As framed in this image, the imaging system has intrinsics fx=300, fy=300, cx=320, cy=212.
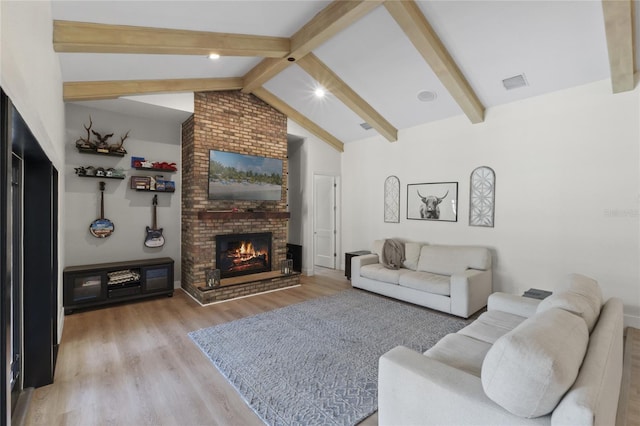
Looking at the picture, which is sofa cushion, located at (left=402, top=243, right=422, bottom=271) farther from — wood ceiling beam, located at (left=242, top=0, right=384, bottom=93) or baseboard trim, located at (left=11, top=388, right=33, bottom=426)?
baseboard trim, located at (left=11, top=388, right=33, bottom=426)

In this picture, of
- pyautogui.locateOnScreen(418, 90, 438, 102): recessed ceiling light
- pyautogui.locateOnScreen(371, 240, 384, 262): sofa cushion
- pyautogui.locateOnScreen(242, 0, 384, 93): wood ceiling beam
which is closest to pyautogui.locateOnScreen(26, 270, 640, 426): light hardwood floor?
pyautogui.locateOnScreen(371, 240, 384, 262): sofa cushion

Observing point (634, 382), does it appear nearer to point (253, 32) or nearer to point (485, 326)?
point (485, 326)

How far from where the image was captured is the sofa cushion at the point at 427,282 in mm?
4145

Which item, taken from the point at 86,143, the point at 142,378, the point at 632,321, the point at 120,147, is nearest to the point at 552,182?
the point at 632,321

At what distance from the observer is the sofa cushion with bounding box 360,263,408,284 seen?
468cm

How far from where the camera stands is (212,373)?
266cm

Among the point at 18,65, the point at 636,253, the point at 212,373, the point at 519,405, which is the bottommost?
the point at 212,373

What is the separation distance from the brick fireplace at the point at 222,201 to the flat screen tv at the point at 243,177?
0.37 feet

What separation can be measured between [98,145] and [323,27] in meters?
3.69

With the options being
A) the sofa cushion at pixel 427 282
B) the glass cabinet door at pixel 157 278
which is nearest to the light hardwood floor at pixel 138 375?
the glass cabinet door at pixel 157 278

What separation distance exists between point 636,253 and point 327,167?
5.04 meters

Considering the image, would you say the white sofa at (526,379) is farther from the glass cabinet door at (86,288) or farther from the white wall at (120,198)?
the white wall at (120,198)

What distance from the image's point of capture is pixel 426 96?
468 cm

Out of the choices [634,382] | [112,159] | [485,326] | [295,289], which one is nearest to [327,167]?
[295,289]
